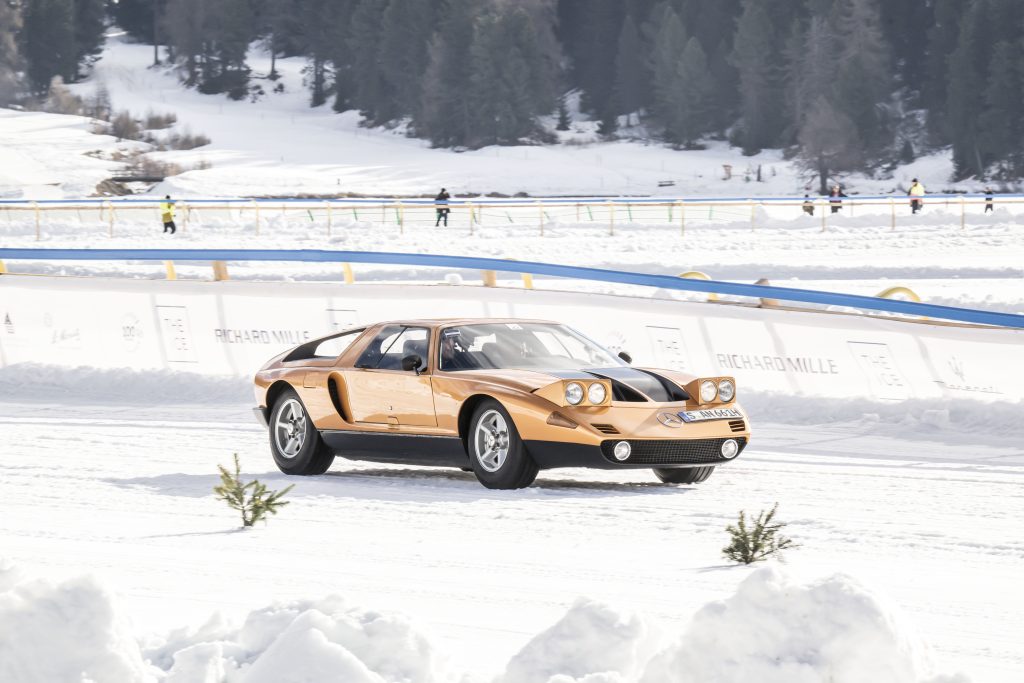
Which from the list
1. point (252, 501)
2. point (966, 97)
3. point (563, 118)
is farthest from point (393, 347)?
point (563, 118)

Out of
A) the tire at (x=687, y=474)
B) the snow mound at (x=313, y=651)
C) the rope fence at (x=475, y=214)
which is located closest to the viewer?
the snow mound at (x=313, y=651)

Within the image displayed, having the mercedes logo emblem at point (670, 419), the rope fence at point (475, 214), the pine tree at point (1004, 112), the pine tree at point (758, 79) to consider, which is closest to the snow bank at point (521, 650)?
the mercedes logo emblem at point (670, 419)

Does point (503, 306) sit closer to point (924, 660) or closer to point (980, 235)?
point (924, 660)

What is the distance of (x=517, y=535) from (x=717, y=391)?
249 centimetres

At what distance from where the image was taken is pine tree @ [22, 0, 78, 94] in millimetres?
130125

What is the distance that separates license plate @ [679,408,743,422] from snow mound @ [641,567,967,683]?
626cm

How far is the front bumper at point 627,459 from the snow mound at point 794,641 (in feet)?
19.6

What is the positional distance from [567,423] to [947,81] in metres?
99.3

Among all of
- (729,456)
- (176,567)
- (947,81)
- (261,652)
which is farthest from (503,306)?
(947,81)

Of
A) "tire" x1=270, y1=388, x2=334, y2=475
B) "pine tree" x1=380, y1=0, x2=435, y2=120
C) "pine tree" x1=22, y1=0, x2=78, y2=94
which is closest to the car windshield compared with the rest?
"tire" x1=270, y1=388, x2=334, y2=475

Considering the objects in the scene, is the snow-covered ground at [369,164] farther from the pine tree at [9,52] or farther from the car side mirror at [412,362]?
the car side mirror at [412,362]

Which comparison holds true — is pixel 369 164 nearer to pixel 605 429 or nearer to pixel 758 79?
pixel 758 79

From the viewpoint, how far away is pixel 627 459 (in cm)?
1059

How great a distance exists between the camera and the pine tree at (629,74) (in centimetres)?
12094
